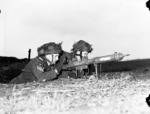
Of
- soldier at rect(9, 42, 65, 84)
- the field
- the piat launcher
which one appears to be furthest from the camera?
soldier at rect(9, 42, 65, 84)

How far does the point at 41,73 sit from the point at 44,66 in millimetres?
184

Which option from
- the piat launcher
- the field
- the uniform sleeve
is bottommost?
the field

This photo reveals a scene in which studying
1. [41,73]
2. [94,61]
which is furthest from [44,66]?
[94,61]

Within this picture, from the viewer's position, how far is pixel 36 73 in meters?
8.79

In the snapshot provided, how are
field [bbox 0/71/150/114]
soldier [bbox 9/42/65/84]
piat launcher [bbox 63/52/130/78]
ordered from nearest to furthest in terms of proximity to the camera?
field [bbox 0/71/150/114]
piat launcher [bbox 63/52/130/78]
soldier [bbox 9/42/65/84]

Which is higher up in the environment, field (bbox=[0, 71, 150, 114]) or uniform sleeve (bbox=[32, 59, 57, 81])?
uniform sleeve (bbox=[32, 59, 57, 81])

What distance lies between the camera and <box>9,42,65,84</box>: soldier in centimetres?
839

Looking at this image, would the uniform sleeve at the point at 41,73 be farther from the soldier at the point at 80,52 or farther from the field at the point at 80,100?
the field at the point at 80,100

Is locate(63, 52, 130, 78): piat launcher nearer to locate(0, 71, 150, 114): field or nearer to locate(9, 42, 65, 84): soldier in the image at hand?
locate(9, 42, 65, 84): soldier

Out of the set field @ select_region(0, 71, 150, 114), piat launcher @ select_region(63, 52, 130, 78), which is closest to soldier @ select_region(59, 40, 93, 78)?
piat launcher @ select_region(63, 52, 130, 78)

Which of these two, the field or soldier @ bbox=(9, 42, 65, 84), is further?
soldier @ bbox=(9, 42, 65, 84)

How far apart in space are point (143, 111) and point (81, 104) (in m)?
0.79

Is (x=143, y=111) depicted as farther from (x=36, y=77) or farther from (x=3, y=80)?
(x=3, y=80)

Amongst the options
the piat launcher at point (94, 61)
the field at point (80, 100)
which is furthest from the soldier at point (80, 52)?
the field at point (80, 100)
